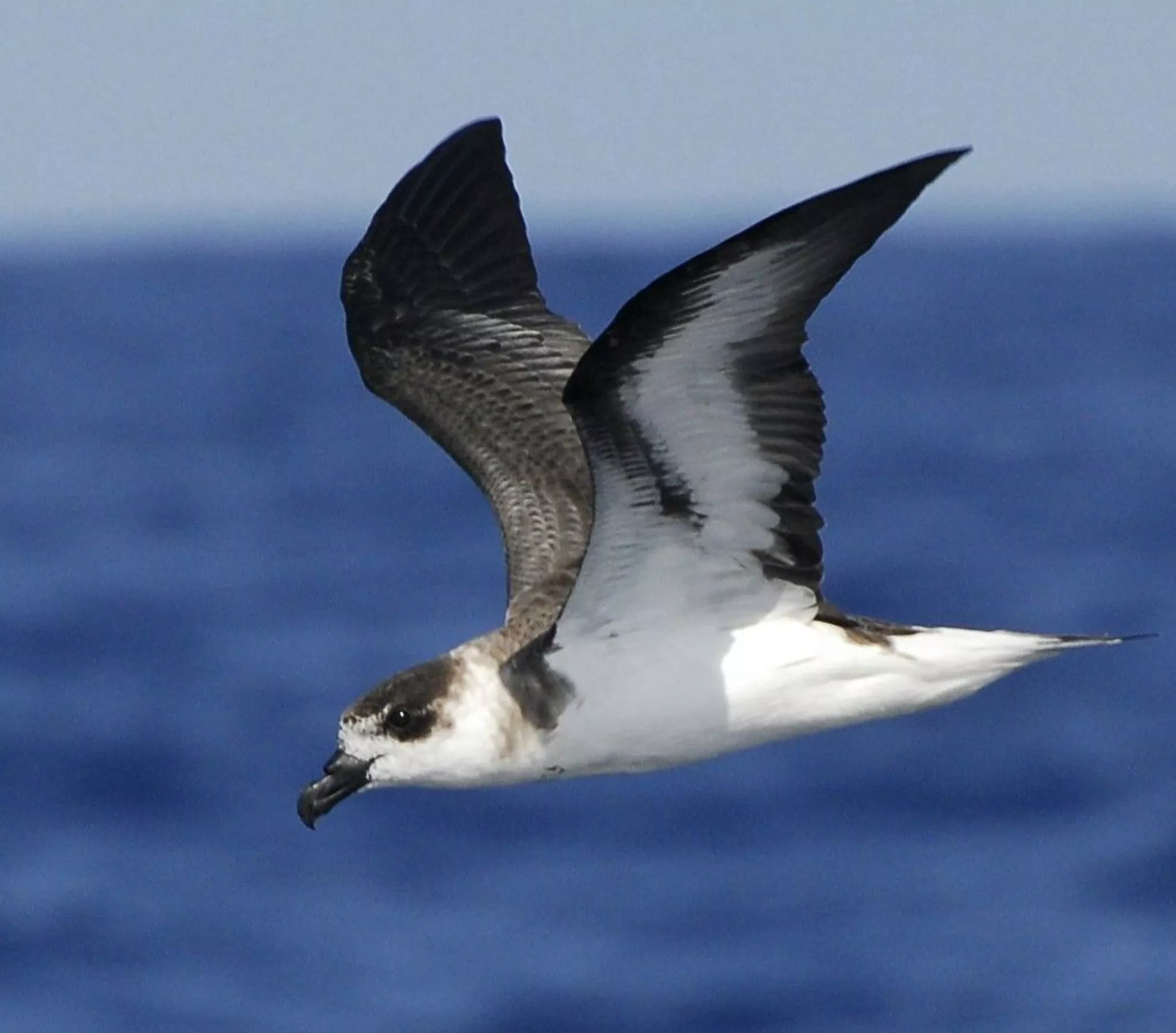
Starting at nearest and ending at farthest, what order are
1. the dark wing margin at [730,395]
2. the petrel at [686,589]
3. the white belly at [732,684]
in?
1. the dark wing margin at [730,395]
2. the petrel at [686,589]
3. the white belly at [732,684]

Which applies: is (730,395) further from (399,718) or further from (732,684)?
(399,718)

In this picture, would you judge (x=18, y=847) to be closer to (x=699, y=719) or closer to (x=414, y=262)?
(x=414, y=262)

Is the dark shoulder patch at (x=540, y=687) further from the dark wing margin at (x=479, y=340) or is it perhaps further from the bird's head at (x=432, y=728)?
the dark wing margin at (x=479, y=340)

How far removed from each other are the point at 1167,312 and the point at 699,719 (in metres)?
94.2

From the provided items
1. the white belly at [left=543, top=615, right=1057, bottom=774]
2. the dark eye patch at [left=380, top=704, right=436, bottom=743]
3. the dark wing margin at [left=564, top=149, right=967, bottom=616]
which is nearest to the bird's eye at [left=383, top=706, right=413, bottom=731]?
the dark eye patch at [left=380, top=704, right=436, bottom=743]

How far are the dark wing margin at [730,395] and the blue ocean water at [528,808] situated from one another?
635 inches

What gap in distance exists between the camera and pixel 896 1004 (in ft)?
91.8

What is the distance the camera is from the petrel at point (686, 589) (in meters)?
9.52

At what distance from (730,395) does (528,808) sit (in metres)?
23.5

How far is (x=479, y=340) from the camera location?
13.2 m

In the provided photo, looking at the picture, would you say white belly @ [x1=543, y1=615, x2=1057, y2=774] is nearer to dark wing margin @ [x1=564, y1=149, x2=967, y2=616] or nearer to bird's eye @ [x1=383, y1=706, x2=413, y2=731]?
dark wing margin @ [x1=564, y1=149, x2=967, y2=616]

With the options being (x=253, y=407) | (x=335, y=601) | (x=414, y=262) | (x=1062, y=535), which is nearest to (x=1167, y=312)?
(x=253, y=407)

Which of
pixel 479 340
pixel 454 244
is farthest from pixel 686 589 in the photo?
pixel 454 244

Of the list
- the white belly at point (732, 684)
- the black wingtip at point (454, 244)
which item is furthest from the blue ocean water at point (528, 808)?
the white belly at point (732, 684)
